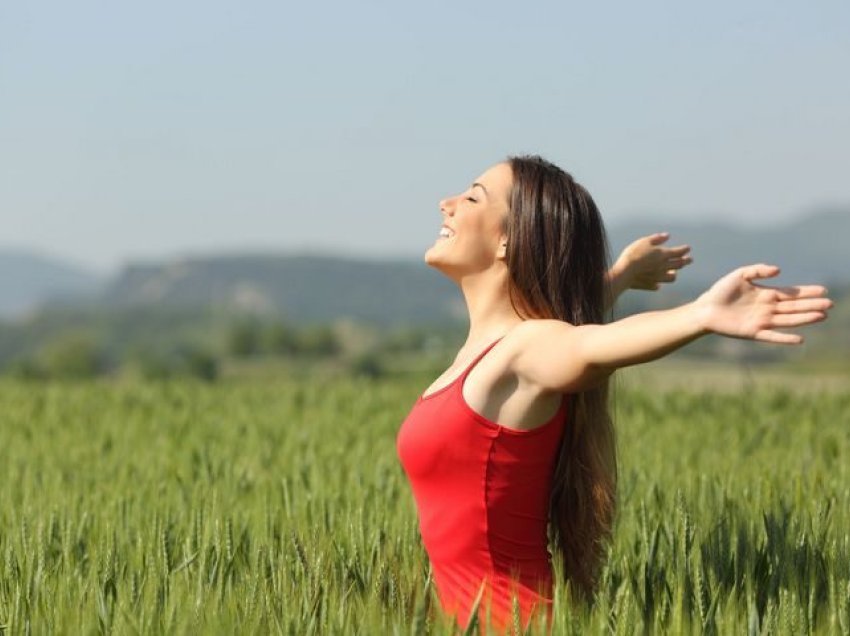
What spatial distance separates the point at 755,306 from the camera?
2363mm

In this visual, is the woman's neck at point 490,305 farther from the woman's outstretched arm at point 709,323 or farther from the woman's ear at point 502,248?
the woman's outstretched arm at point 709,323

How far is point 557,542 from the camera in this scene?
2.96 meters

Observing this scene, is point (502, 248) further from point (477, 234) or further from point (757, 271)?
point (757, 271)

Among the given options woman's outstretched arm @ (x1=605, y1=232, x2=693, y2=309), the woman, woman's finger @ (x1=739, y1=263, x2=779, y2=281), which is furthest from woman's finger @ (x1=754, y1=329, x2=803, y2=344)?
woman's outstretched arm @ (x1=605, y1=232, x2=693, y2=309)

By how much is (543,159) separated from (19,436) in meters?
4.91

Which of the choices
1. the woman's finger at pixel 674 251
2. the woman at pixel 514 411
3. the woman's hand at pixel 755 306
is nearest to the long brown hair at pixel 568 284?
the woman at pixel 514 411

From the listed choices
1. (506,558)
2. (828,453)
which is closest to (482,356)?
(506,558)

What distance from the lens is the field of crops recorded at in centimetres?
260

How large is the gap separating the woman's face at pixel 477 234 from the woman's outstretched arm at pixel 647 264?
681 millimetres

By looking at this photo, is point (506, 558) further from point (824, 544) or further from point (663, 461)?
point (663, 461)

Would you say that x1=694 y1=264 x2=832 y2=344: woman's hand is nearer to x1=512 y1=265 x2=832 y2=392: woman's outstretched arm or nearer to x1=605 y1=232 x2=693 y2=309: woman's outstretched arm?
x1=512 y1=265 x2=832 y2=392: woman's outstretched arm

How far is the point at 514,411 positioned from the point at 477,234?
0.41m

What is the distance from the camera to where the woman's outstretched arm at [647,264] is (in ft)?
11.5

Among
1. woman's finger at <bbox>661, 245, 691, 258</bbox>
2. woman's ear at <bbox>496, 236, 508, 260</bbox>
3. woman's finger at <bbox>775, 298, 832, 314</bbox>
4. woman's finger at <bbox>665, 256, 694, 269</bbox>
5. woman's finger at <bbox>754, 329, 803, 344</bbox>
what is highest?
woman's ear at <bbox>496, 236, 508, 260</bbox>
